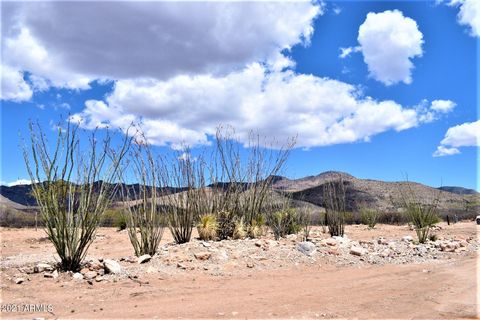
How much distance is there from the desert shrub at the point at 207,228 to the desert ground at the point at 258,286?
45.4 inches

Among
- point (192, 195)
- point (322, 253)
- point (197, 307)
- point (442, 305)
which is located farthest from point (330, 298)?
point (192, 195)

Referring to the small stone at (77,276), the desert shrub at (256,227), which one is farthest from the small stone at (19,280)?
the desert shrub at (256,227)

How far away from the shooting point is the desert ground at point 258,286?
18.7 feet

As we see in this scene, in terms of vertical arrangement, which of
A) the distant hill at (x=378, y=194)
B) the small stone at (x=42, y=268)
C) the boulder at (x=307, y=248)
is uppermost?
the distant hill at (x=378, y=194)

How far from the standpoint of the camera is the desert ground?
5.70 metres

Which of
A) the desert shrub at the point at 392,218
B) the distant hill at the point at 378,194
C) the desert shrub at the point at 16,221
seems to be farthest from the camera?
the distant hill at the point at 378,194

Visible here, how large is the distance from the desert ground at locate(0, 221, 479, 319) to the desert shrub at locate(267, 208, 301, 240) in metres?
3.38

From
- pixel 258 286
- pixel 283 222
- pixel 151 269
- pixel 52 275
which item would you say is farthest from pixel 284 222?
pixel 52 275

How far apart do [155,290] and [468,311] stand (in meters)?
4.55

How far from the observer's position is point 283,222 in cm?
1532

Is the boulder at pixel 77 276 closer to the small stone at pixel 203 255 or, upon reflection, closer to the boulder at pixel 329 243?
the small stone at pixel 203 255

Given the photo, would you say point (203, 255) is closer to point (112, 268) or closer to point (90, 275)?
point (112, 268)

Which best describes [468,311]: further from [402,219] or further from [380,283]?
[402,219]

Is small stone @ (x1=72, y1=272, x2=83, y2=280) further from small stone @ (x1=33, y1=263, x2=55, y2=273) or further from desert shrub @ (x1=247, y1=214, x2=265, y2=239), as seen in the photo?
desert shrub @ (x1=247, y1=214, x2=265, y2=239)
